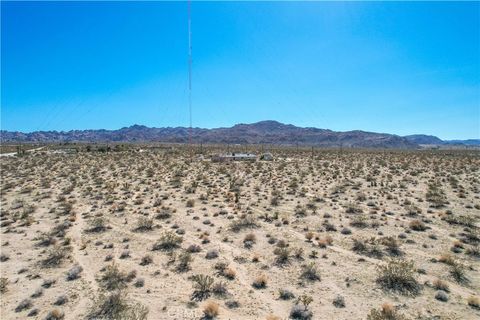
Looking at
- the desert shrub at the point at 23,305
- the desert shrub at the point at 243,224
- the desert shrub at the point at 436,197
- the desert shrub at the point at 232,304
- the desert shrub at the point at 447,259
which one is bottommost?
the desert shrub at the point at 23,305

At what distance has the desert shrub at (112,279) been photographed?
966 cm

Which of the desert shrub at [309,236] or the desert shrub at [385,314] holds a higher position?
the desert shrub at [309,236]

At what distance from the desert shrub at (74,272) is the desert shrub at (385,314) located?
8.11 m

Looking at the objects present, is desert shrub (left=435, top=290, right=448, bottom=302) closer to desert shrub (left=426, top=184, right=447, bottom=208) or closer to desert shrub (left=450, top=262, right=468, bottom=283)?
desert shrub (left=450, top=262, right=468, bottom=283)

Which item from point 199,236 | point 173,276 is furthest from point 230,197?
point 173,276

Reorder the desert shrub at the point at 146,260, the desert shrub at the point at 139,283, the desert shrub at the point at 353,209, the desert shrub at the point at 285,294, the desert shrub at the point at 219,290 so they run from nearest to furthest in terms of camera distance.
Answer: the desert shrub at the point at 285,294
the desert shrub at the point at 219,290
the desert shrub at the point at 139,283
the desert shrub at the point at 146,260
the desert shrub at the point at 353,209

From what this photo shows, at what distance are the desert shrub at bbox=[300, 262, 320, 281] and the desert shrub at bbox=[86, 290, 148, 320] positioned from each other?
4.57 m

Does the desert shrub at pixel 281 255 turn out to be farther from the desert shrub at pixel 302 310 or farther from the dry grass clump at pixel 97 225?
the dry grass clump at pixel 97 225

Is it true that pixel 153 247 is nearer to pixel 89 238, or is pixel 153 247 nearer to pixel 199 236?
pixel 199 236

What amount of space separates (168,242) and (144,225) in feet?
9.54

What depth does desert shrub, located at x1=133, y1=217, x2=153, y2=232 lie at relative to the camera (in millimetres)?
15195

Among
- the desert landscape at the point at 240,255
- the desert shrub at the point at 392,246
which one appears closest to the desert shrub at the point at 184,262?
the desert landscape at the point at 240,255

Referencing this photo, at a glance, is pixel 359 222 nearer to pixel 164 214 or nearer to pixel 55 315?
pixel 164 214

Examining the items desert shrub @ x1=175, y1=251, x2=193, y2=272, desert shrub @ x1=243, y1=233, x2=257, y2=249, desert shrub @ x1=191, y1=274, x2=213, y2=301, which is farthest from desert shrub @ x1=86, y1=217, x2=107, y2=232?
desert shrub @ x1=191, y1=274, x2=213, y2=301
